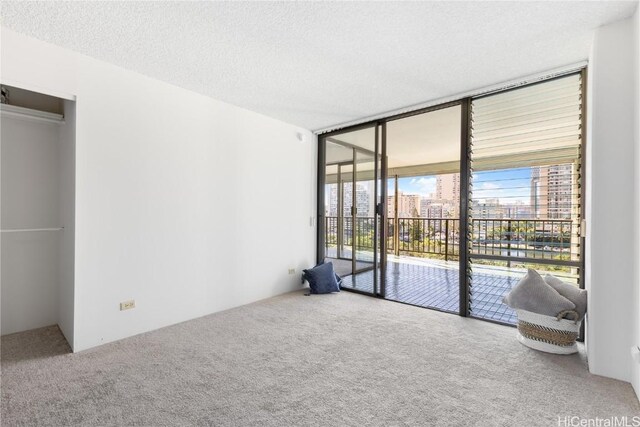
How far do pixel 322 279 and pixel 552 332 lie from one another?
2399mm

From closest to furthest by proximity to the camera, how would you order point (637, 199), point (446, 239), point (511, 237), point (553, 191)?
point (637, 199) < point (553, 191) < point (511, 237) < point (446, 239)

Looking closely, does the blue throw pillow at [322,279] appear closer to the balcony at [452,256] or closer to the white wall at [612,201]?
the balcony at [452,256]

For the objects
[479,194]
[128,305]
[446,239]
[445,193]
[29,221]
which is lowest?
[128,305]

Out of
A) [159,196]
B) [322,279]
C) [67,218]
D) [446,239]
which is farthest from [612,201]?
[446,239]

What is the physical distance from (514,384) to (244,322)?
2.21 meters

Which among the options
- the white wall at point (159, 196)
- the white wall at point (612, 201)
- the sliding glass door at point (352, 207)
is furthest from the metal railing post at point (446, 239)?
the white wall at point (612, 201)

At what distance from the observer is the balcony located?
2.71m

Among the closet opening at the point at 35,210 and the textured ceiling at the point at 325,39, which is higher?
the textured ceiling at the point at 325,39

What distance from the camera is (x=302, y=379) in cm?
190

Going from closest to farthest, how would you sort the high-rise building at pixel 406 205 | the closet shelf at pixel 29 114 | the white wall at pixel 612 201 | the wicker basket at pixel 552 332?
the white wall at pixel 612 201, the wicker basket at pixel 552 332, the closet shelf at pixel 29 114, the high-rise building at pixel 406 205

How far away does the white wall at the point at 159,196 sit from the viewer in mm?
2283

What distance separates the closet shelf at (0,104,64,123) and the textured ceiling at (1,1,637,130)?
749mm

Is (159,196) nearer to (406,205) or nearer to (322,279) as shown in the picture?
(322,279)

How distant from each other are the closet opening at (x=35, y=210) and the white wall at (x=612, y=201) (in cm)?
382
